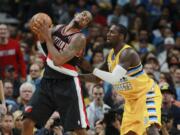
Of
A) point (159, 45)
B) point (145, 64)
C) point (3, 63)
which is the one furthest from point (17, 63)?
point (159, 45)

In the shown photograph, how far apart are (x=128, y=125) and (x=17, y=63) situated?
188 inches

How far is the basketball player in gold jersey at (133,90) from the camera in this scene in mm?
9258

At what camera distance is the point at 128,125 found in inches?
369

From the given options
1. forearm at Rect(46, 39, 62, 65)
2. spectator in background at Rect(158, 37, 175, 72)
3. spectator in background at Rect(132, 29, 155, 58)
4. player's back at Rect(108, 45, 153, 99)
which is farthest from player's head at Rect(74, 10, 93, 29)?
spectator in background at Rect(132, 29, 155, 58)

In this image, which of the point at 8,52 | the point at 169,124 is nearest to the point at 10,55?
the point at 8,52

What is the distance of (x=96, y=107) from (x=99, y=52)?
2.85 meters

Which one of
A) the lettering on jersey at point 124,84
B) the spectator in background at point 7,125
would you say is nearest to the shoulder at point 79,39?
the lettering on jersey at point 124,84

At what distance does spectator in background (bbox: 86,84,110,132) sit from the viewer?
39.3 ft

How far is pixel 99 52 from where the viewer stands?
14734 mm

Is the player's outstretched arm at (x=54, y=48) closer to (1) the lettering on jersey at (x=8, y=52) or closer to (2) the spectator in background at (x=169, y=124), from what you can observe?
(2) the spectator in background at (x=169, y=124)

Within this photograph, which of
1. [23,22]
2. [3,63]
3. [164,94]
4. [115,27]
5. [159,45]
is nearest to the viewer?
[115,27]

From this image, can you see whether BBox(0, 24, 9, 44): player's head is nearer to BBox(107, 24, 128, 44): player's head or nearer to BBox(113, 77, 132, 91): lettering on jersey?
BBox(107, 24, 128, 44): player's head

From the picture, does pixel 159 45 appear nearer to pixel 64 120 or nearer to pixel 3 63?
pixel 3 63

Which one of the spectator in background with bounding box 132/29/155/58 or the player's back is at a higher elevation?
the spectator in background with bounding box 132/29/155/58
